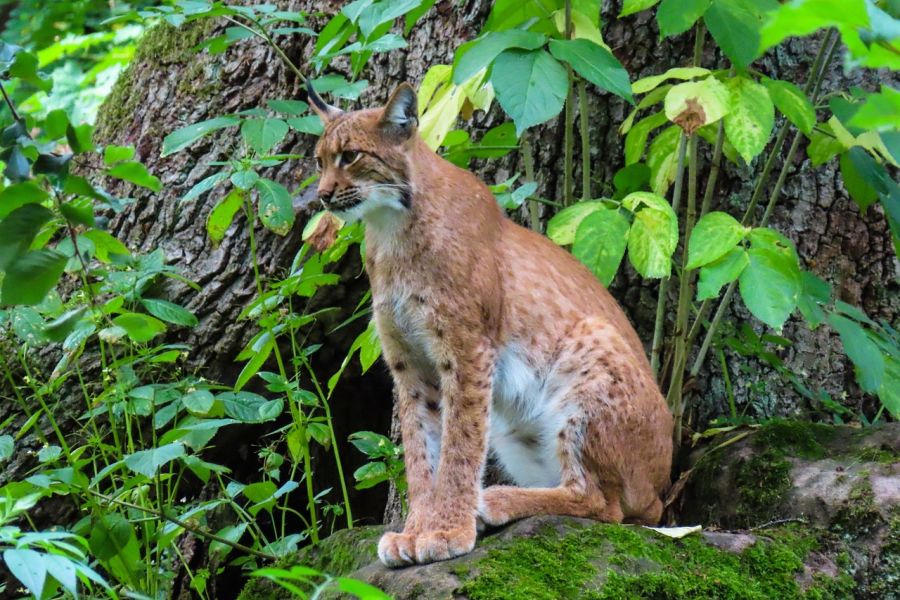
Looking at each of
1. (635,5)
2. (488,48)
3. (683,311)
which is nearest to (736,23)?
(635,5)

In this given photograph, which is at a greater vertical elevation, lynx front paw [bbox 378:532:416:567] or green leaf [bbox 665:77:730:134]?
green leaf [bbox 665:77:730:134]

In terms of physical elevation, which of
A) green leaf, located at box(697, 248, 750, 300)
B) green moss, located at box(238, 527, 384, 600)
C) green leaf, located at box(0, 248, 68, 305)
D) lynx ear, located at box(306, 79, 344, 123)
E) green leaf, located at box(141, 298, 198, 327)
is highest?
lynx ear, located at box(306, 79, 344, 123)

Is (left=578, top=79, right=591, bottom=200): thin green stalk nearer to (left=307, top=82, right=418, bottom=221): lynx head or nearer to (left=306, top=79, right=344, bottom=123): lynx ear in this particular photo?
(left=307, top=82, right=418, bottom=221): lynx head

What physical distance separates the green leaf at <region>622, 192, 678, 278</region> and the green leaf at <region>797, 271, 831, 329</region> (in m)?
0.53

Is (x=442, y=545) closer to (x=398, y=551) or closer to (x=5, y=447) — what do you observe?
(x=398, y=551)

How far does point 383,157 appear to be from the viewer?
359 cm

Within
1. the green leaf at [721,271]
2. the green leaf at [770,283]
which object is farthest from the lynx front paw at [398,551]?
the green leaf at [770,283]

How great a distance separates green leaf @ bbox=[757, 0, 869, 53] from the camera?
1033 mm

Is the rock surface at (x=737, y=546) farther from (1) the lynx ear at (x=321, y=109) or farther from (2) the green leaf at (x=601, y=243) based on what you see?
(1) the lynx ear at (x=321, y=109)

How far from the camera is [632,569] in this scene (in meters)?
3.04

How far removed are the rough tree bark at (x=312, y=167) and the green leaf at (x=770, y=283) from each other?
1.15m

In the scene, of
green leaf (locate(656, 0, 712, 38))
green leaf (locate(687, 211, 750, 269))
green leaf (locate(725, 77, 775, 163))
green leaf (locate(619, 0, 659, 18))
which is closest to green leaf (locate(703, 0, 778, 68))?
green leaf (locate(656, 0, 712, 38))

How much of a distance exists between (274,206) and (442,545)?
134cm

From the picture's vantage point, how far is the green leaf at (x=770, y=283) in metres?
3.16
